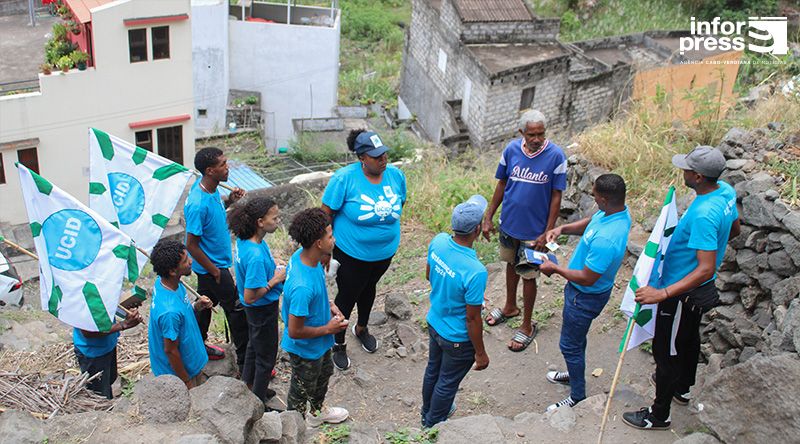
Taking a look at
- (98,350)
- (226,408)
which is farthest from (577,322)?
(98,350)

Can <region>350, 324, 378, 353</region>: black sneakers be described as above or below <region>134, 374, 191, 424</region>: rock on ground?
below

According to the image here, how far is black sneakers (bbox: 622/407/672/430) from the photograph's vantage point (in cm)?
487

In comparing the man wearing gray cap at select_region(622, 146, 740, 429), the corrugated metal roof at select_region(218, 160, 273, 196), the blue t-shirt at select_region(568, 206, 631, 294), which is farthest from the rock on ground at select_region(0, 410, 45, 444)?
the corrugated metal roof at select_region(218, 160, 273, 196)

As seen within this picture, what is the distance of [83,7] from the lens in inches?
577

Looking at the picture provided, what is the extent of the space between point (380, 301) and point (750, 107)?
17.5ft

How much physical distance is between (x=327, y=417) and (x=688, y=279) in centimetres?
259

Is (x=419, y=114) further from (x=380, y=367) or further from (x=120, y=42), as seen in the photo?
(x=380, y=367)

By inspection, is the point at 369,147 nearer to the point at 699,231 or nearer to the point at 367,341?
the point at 367,341

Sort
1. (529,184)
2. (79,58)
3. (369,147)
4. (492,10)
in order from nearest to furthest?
(369,147)
(529,184)
(79,58)
(492,10)

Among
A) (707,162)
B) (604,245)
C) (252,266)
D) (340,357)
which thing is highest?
(707,162)

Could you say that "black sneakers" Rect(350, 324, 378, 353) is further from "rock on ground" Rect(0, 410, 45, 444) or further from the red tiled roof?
the red tiled roof

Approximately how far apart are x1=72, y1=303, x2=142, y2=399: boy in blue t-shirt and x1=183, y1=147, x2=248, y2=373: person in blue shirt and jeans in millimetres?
728

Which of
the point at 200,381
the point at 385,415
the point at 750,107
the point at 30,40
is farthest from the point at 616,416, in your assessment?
the point at 30,40

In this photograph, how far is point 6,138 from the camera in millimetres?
14180
